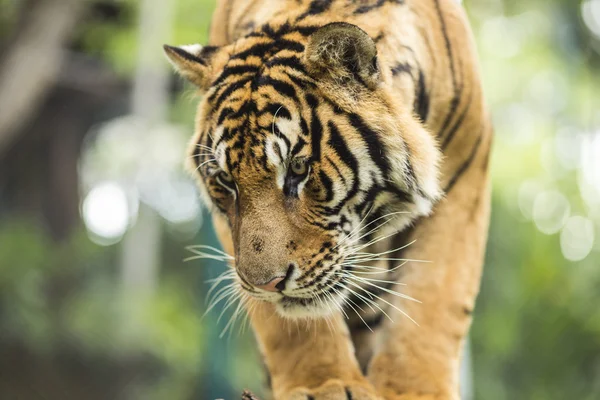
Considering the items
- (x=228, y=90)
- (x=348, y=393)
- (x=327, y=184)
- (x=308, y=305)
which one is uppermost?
(x=228, y=90)

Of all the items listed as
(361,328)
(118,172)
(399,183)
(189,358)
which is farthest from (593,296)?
(118,172)

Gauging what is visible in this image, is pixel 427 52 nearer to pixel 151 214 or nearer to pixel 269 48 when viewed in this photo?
pixel 269 48

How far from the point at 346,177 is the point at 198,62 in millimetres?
496

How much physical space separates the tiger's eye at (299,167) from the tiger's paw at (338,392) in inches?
23.2

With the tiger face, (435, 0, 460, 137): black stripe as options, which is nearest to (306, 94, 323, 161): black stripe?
the tiger face

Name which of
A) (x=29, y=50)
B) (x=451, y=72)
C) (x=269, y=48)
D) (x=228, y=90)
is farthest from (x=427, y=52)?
(x=29, y=50)

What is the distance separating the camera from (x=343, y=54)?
1720mm

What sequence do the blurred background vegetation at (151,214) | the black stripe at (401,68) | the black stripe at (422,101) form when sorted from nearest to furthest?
the black stripe at (401,68)
the black stripe at (422,101)
the blurred background vegetation at (151,214)

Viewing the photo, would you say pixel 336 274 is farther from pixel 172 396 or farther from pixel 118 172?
pixel 118 172

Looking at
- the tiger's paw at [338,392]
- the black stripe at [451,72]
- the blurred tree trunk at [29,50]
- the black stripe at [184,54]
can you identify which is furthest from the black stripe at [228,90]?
the blurred tree trunk at [29,50]

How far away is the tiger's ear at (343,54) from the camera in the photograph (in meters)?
1.66

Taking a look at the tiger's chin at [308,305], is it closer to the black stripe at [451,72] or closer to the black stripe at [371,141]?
the black stripe at [371,141]

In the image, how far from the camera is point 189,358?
9.62 m

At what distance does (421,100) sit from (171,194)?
496 inches
